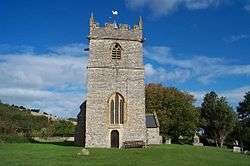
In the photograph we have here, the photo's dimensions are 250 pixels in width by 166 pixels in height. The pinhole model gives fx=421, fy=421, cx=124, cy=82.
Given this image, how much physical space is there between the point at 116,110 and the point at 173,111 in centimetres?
2419

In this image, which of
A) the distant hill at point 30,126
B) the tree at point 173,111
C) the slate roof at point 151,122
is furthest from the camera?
the distant hill at point 30,126

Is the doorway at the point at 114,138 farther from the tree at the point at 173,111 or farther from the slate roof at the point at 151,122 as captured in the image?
the tree at the point at 173,111

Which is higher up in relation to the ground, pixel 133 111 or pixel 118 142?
pixel 133 111

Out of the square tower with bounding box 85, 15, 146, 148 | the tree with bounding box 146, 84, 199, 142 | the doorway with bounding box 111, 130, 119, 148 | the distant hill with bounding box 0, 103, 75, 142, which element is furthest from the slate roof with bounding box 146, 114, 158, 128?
the distant hill with bounding box 0, 103, 75, 142

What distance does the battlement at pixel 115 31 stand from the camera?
42906 mm

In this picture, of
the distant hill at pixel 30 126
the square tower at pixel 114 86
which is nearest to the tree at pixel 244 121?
the distant hill at pixel 30 126

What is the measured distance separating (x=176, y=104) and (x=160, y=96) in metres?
3.09

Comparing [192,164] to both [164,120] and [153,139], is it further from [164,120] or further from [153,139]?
[164,120]

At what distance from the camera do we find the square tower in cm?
4156

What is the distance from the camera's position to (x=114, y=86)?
4231 cm

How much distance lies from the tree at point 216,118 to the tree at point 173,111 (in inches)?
125

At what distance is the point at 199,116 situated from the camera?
6869 cm

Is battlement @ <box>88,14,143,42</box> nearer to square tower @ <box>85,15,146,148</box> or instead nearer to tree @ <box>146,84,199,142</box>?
square tower @ <box>85,15,146,148</box>

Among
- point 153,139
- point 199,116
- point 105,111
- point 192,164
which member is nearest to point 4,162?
point 192,164
